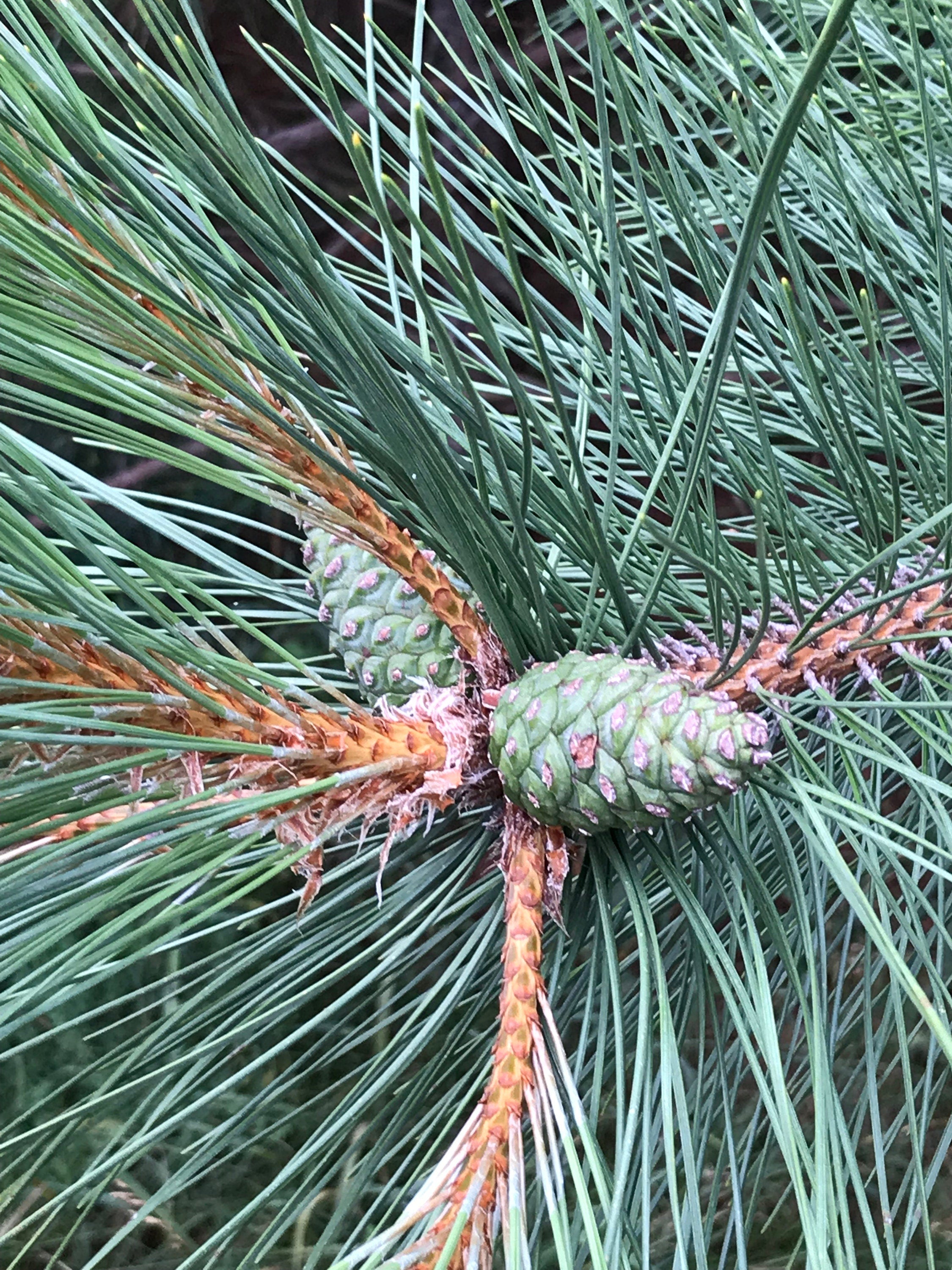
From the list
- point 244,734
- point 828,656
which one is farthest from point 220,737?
point 828,656

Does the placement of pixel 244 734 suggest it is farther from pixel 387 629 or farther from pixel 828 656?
→ pixel 828 656

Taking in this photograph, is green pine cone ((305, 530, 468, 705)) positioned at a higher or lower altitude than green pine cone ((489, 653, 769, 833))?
higher

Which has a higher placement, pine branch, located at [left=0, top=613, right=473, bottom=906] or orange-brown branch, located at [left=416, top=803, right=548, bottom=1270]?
pine branch, located at [left=0, top=613, right=473, bottom=906]

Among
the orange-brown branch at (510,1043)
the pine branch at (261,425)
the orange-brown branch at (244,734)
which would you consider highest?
the pine branch at (261,425)

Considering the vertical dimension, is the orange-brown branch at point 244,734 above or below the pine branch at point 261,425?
below

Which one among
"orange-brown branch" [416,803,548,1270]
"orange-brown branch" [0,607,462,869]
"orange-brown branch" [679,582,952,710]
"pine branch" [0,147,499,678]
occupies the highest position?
"pine branch" [0,147,499,678]

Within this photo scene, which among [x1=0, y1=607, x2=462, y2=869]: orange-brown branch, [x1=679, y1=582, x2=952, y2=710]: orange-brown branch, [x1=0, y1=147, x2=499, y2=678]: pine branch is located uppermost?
[x1=0, y1=147, x2=499, y2=678]: pine branch
